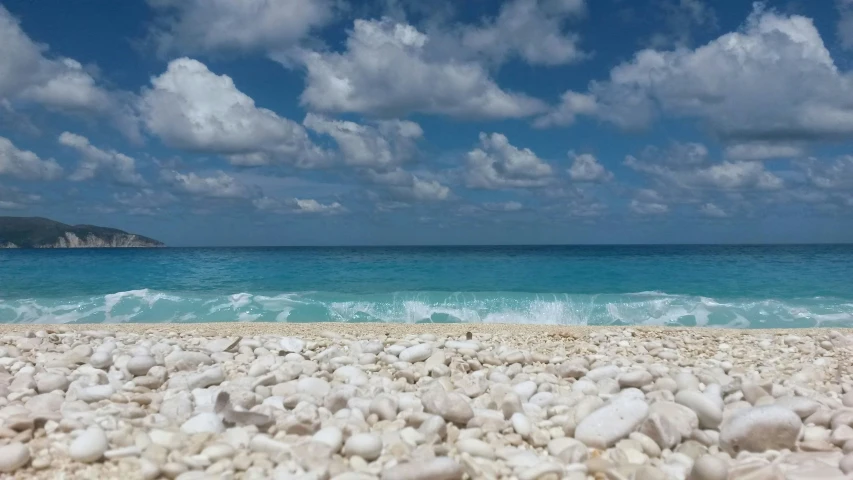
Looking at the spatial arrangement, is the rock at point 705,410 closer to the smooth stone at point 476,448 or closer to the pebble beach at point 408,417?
the pebble beach at point 408,417

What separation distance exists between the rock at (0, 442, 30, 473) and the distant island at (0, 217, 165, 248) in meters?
94.2

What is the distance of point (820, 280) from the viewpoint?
2475 cm

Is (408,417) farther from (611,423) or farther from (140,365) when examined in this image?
(140,365)

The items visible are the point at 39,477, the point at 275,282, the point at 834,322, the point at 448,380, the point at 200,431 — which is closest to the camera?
the point at 39,477

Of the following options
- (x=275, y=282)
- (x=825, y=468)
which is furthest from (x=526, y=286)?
(x=825, y=468)

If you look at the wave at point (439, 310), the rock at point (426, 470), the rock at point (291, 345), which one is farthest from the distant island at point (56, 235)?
the rock at point (426, 470)

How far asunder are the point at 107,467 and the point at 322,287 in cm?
2096

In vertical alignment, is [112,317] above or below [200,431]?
below

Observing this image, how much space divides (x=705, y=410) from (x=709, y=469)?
0.76m

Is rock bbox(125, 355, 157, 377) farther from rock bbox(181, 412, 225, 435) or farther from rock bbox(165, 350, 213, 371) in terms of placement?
rock bbox(181, 412, 225, 435)

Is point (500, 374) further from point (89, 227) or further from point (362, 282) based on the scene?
point (89, 227)

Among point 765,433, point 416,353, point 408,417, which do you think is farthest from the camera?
point 416,353

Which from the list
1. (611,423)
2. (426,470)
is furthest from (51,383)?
(611,423)

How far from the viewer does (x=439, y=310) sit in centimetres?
1553
